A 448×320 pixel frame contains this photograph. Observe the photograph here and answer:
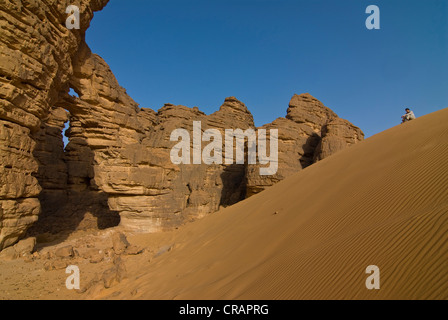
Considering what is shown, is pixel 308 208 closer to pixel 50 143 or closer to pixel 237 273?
pixel 237 273

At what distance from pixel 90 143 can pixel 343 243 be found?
1338cm

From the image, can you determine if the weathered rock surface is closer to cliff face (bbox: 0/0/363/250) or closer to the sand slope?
cliff face (bbox: 0/0/363/250)

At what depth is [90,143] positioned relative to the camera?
12.5 meters

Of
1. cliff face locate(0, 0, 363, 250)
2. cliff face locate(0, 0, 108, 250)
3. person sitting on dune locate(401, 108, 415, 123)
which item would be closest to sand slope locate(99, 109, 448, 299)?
cliff face locate(0, 0, 108, 250)

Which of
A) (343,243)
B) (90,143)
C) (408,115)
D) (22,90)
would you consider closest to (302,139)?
(408,115)

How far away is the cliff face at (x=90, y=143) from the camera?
7.16m

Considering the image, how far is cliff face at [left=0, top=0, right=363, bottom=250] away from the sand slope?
5974mm

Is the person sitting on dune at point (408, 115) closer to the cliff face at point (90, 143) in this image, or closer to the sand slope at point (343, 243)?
the sand slope at point (343, 243)

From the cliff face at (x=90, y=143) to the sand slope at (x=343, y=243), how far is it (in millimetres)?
5974

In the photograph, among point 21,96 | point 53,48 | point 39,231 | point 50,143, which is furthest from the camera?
point 50,143

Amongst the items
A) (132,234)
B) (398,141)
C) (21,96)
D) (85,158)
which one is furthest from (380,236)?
(85,158)

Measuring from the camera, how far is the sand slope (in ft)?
7.02

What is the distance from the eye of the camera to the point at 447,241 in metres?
2.01
